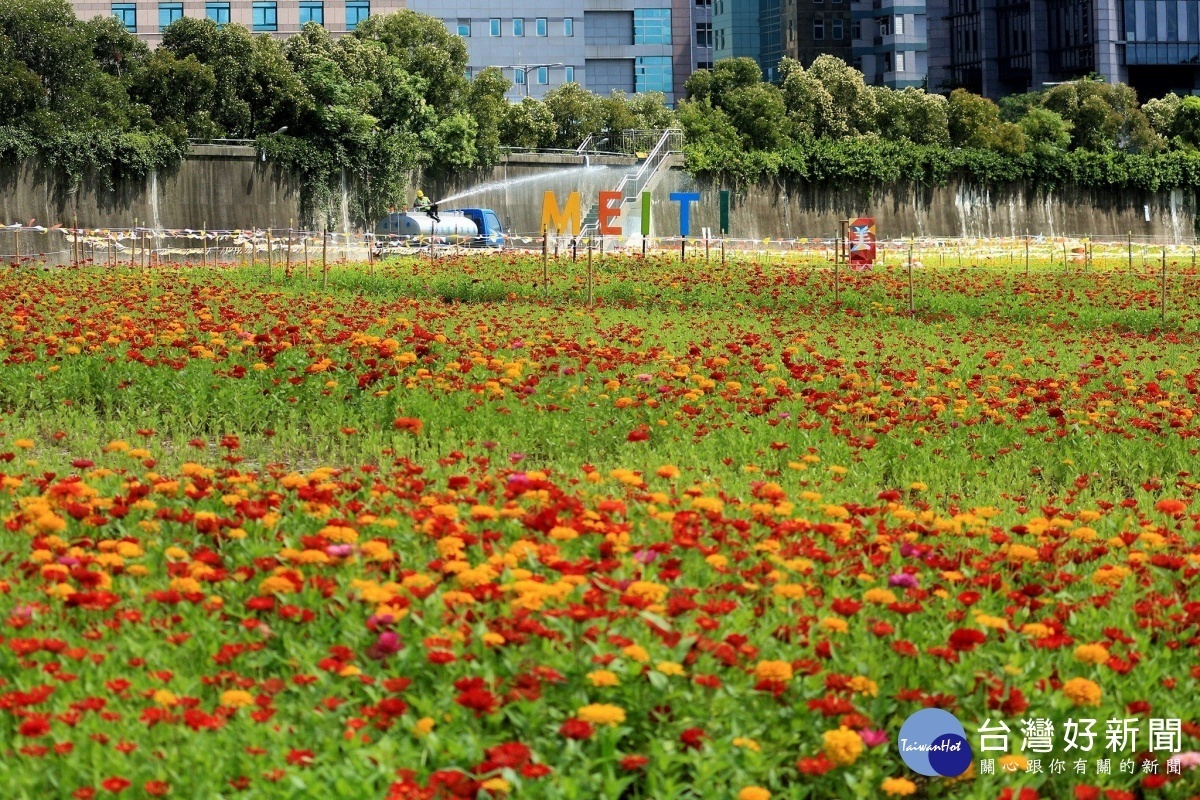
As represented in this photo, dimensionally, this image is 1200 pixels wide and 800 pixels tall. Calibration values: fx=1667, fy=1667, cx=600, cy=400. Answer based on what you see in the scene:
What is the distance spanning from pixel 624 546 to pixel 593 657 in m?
1.07

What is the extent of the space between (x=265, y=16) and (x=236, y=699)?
207 ft

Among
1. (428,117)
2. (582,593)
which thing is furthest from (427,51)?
(582,593)

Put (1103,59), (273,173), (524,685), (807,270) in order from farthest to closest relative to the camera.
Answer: (1103,59)
(273,173)
(807,270)
(524,685)

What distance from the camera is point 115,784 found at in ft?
13.4

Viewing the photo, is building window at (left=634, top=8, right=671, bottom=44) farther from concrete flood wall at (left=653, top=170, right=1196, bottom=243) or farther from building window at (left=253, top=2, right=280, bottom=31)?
concrete flood wall at (left=653, top=170, right=1196, bottom=243)

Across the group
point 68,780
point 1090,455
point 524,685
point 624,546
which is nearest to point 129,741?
point 68,780

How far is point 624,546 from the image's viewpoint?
19.1 ft

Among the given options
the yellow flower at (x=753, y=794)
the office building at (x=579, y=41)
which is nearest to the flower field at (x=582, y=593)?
the yellow flower at (x=753, y=794)

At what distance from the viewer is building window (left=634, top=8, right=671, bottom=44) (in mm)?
74062

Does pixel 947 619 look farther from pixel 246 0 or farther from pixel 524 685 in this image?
pixel 246 0

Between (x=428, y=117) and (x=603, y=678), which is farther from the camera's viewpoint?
(x=428, y=117)

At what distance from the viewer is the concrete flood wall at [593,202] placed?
3872 cm

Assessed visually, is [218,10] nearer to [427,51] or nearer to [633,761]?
[427,51]

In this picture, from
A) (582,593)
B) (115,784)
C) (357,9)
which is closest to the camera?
(115,784)
